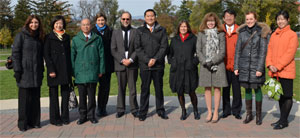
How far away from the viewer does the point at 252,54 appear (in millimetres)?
5109

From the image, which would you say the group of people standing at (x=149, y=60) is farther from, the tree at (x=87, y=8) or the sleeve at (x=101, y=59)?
the tree at (x=87, y=8)

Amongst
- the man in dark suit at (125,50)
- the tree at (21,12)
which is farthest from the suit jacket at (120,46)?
the tree at (21,12)

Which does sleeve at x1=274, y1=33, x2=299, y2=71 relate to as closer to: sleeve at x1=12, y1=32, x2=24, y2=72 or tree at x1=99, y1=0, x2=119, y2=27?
sleeve at x1=12, y1=32, x2=24, y2=72

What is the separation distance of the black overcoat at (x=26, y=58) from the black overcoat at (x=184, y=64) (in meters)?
2.50

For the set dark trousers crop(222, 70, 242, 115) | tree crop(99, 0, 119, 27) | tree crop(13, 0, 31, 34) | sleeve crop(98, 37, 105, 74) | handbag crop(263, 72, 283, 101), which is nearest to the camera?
handbag crop(263, 72, 283, 101)

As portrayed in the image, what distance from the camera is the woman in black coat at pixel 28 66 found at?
191 inches

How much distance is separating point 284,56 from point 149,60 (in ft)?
7.79

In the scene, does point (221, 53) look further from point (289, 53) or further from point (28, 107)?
point (28, 107)

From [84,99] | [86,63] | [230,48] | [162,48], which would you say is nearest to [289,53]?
[230,48]

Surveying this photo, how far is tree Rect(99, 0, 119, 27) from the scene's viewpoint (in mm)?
69656

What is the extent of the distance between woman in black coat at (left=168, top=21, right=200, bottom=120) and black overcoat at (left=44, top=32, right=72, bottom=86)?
1994 mm

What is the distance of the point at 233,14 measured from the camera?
5543 mm

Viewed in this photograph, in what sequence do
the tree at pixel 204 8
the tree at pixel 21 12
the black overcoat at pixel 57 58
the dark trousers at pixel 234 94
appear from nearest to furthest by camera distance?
the black overcoat at pixel 57 58 < the dark trousers at pixel 234 94 < the tree at pixel 204 8 < the tree at pixel 21 12

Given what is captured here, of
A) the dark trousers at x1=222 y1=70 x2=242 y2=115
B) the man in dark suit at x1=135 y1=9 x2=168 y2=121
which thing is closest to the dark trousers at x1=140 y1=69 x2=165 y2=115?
the man in dark suit at x1=135 y1=9 x2=168 y2=121
